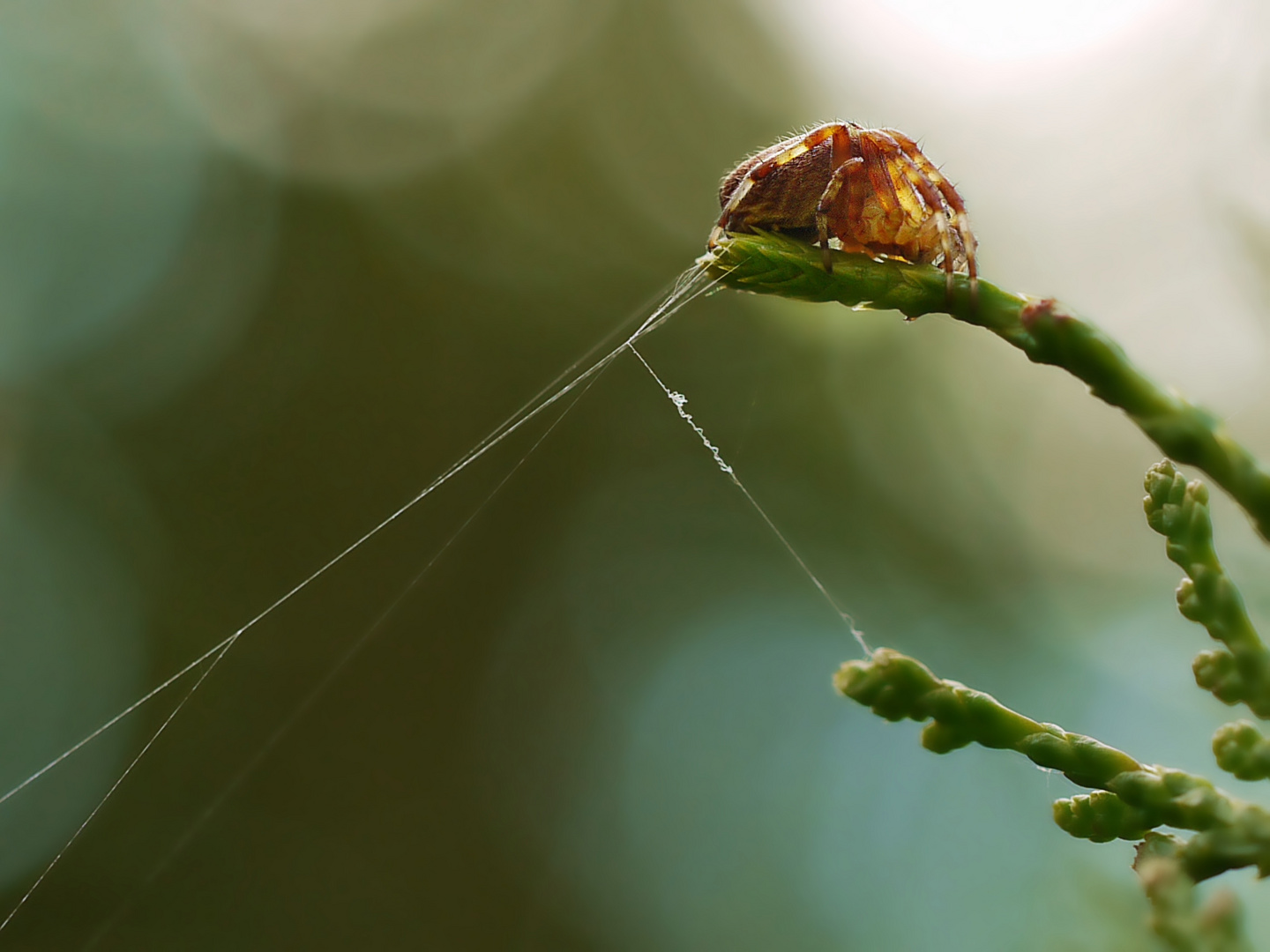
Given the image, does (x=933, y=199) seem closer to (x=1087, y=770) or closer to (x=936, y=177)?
(x=936, y=177)

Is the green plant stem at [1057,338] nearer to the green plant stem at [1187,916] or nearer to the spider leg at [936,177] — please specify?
the spider leg at [936,177]

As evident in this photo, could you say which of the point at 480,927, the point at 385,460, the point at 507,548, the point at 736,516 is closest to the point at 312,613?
the point at 385,460

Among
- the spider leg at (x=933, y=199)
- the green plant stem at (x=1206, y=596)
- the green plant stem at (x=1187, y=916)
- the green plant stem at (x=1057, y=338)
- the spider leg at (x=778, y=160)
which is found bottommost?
the green plant stem at (x=1187, y=916)

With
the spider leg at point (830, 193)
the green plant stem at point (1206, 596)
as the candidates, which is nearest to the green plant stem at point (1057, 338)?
the green plant stem at point (1206, 596)

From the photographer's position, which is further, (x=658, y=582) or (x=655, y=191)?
(x=655, y=191)

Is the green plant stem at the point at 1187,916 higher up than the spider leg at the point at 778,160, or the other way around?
the spider leg at the point at 778,160

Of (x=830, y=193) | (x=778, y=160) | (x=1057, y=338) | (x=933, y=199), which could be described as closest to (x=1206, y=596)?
(x=1057, y=338)

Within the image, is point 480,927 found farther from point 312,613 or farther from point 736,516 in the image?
point 736,516
